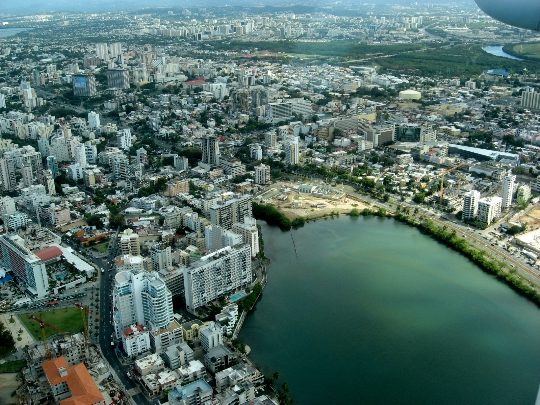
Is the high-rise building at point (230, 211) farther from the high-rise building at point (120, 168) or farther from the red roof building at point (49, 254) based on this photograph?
the high-rise building at point (120, 168)

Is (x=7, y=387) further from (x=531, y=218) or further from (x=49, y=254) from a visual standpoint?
(x=531, y=218)

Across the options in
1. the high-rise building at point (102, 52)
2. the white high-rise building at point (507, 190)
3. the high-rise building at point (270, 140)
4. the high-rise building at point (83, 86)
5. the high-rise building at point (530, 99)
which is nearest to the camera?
the white high-rise building at point (507, 190)

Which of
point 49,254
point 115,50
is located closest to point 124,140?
point 49,254

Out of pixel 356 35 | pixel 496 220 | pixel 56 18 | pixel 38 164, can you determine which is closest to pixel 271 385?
pixel 496 220

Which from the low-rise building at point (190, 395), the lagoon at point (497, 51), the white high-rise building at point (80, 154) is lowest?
the low-rise building at point (190, 395)

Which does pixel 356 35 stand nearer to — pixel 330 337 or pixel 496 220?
pixel 496 220

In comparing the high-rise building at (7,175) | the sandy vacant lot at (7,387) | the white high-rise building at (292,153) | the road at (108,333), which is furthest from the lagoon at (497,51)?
the sandy vacant lot at (7,387)

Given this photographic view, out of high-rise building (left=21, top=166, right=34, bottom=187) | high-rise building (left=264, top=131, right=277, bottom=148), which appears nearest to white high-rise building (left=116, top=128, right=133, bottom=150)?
high-rise building (left=21, top=166, right=34, bottom=187)
